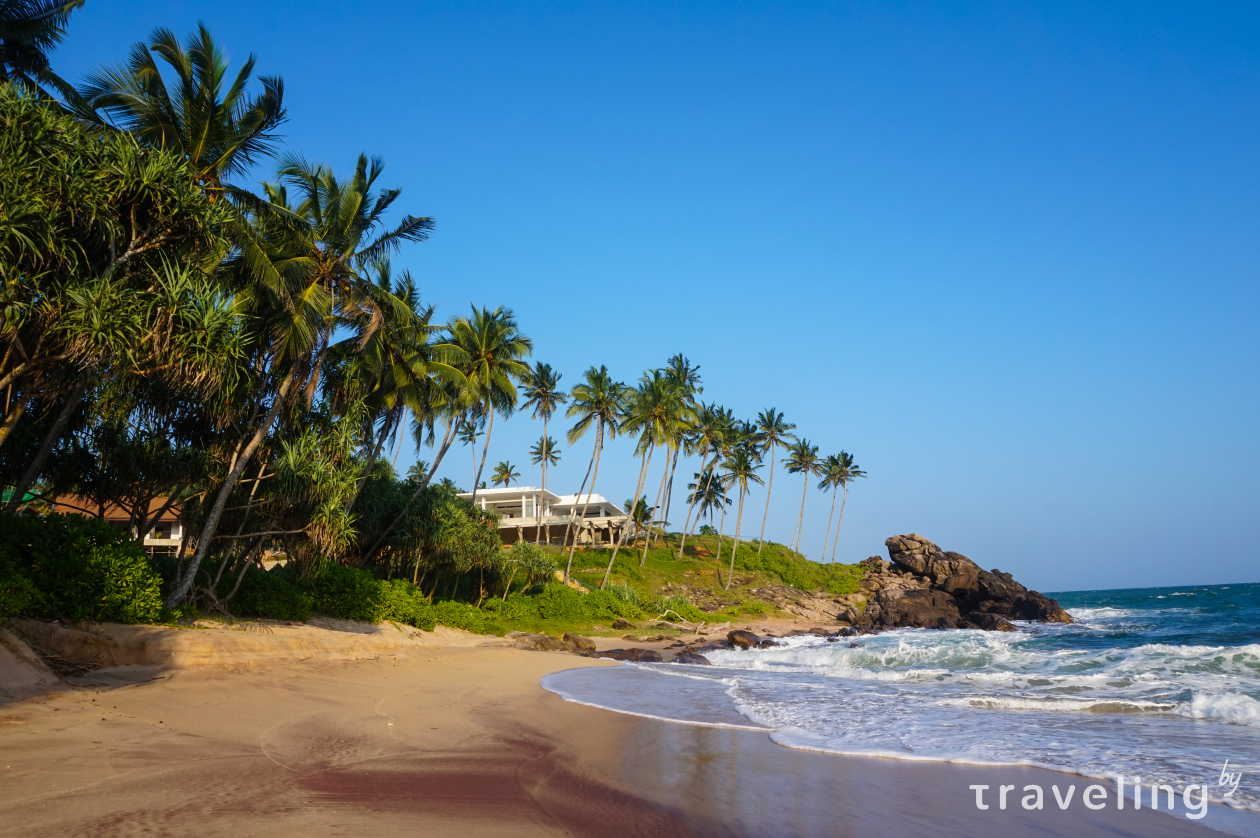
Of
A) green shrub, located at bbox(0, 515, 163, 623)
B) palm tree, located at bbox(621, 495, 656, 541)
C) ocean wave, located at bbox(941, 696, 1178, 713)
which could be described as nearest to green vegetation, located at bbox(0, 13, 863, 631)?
green shrub, located at bbox(0, 515, 163, 623)

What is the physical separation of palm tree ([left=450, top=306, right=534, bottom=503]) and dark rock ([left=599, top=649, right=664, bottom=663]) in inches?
509

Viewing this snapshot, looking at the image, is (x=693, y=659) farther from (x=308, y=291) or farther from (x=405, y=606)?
(x=308, y=291)

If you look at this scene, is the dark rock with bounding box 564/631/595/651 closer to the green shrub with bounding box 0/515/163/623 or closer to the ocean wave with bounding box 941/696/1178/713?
the ocean wave with bounding box 941/696/1178/713

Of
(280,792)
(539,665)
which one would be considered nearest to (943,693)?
(539,665)

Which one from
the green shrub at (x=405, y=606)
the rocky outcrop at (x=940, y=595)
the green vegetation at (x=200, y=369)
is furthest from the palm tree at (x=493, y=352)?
the rocky outcrop at (x=940, y=595)

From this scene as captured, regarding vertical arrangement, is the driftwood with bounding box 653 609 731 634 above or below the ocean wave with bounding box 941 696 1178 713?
below

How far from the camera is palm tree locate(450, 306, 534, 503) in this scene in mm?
31125

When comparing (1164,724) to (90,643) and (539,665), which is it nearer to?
(539,665)

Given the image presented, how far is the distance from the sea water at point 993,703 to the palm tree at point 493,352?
15.7m

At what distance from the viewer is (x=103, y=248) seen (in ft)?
39.0

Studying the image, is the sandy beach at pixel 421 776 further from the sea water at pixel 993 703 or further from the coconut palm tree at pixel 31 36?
the coconut palm tree at pixel 31 36

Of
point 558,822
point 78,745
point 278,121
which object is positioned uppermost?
point 278,121

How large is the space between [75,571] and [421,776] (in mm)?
8904

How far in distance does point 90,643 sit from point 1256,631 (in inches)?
1788
